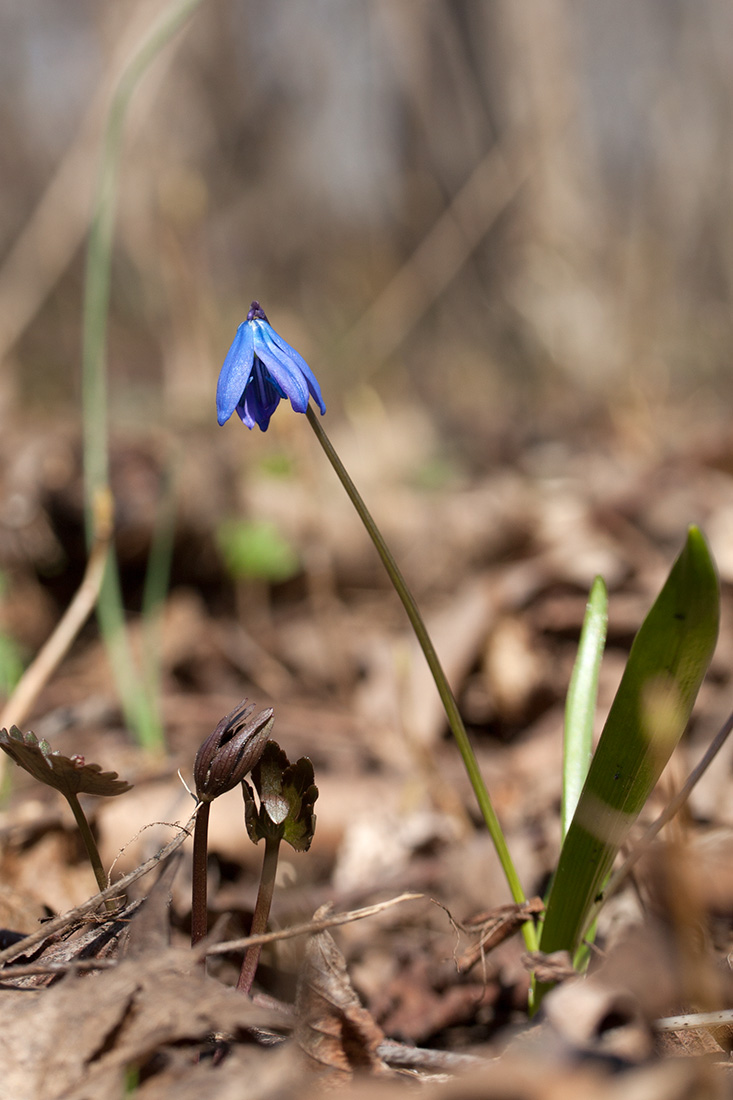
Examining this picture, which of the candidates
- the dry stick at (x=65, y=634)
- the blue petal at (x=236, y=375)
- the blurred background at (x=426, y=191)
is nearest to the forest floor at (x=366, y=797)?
the dry stick at (x=65, y=634)

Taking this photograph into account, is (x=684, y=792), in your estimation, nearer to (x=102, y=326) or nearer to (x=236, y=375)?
(x=236, y=375)

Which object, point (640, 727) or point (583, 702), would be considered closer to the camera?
point (640, 727)

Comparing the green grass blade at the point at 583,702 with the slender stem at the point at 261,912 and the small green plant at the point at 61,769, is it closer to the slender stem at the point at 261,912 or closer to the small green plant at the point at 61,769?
the slender stem at the point at 261,912

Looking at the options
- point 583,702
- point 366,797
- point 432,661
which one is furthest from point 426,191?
point 432,661

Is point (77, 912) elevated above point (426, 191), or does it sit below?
below

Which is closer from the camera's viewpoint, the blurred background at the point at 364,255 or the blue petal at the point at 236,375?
the blue petal at the point at 236,375

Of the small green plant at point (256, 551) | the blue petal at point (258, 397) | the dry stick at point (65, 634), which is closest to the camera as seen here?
the blue petal at point (258, 397)

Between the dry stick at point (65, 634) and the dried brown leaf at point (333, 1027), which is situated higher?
the dry stick at point (65, 634)
